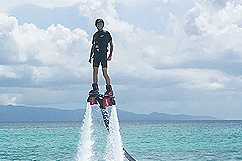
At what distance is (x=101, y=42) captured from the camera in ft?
45.9

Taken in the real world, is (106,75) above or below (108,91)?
above

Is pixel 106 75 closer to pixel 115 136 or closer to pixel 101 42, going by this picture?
pixel 101 42

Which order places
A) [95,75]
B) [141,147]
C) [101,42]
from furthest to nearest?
[141,147] < [95,75] < [101,42]

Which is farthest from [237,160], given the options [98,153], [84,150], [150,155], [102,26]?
[102,26]

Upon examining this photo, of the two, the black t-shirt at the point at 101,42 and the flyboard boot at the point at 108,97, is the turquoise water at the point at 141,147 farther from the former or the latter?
the black t-shirt at the point at 101,42

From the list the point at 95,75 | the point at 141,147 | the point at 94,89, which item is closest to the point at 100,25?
the point at 95,75

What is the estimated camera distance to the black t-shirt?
45.8 feet

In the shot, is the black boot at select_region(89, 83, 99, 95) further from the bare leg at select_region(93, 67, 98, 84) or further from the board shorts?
the board shorts

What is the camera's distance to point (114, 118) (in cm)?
1480

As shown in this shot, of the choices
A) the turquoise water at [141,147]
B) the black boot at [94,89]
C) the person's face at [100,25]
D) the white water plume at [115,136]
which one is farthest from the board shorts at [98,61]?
the turquoise water at [141,147]

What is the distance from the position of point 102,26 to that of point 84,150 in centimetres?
654

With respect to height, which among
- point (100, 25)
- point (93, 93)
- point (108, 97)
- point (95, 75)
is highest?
point (100, 25)

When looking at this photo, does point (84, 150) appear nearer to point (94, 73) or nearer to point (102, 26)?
point (94, 73)

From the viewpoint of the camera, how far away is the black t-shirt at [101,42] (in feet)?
45.8
